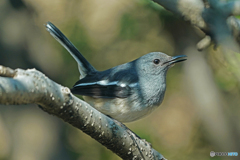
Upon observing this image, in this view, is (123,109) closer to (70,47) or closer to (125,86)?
(125,86)

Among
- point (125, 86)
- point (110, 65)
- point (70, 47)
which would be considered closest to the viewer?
point (125, 86)

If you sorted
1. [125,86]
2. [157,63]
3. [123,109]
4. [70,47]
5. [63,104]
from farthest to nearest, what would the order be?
[157,63]
[70,47]
[125,86]
[123,109]
[63,104]

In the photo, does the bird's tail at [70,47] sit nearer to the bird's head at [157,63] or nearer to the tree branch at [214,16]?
the bird's head at [157,63]

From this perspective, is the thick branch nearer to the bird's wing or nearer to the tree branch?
the bird's wing

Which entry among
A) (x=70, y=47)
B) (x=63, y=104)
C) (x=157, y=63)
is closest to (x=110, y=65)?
(x=157, y=63)

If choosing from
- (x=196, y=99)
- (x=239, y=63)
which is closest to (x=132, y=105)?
(x=239, y=63)

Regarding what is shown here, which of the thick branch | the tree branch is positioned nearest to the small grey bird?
the thick branch
